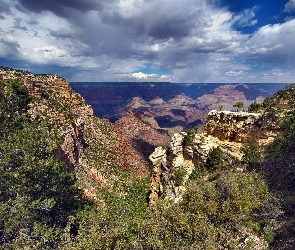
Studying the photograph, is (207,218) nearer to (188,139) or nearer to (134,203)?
(134,203)

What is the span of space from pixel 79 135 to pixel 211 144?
5085 cm

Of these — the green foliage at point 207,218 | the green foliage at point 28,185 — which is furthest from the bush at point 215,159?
the green foliage at point 28,185

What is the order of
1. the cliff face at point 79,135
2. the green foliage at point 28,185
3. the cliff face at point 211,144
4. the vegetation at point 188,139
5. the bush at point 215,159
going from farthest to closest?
1. the cliff face at point 79,135
2. the vegetation at point 188,139
3. the cliff face at point 211,144
4. the bush at point 215,159
5. the green foliage at point 28,185

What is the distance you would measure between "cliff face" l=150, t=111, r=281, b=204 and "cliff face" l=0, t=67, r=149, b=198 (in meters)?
12.2

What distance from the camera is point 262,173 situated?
34125mm

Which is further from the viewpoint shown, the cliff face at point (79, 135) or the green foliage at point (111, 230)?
the cliff face at point (79, 135)

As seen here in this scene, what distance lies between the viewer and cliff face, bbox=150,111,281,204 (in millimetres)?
40844

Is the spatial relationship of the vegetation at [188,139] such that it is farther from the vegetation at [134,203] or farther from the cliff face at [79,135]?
the cliff face at [79,135]

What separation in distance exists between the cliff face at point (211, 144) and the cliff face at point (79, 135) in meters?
12.2

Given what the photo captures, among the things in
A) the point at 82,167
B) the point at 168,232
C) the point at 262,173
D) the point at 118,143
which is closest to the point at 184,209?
the point at 168,232

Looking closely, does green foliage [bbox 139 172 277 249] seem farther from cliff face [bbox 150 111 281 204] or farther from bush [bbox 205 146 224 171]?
cliff face [bbox 150 111 281 204]

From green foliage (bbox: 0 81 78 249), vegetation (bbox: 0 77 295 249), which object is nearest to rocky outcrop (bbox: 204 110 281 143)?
vegetation (bbox: 0 77 295 249)

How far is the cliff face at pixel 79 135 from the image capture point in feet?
216

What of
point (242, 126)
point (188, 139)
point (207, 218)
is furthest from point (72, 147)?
point (207, 218)
